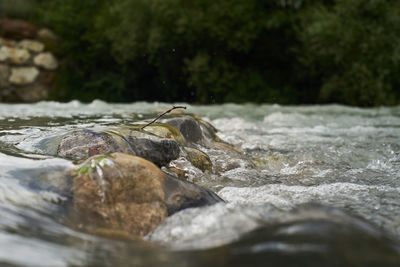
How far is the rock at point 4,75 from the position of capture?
15.5m

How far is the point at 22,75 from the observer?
1562cm

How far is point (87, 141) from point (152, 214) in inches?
42.3

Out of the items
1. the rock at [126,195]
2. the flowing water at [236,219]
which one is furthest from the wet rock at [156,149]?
the rock at [126,195]

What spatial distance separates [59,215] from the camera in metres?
2.21

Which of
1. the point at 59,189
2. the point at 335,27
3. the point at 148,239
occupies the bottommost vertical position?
the point at 148,239

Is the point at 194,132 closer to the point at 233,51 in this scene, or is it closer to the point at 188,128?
the point at 188,128

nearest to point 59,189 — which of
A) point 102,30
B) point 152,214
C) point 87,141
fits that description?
point 152,214

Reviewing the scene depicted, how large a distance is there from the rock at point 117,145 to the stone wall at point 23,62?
525 inches

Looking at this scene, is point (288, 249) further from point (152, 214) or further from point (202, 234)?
point (152, 214)

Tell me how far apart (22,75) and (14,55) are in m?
0.76

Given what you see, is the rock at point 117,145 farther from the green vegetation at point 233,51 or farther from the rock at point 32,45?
the rock at point 32,45

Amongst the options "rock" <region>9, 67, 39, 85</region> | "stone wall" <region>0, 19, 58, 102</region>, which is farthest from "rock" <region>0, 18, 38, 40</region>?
"rock" <region>9, 67, 39, 85</region>

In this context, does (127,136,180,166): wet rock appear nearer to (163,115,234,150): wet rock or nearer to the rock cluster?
the rock cluster

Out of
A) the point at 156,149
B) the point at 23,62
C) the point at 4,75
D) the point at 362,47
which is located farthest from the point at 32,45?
the point at 156,149
